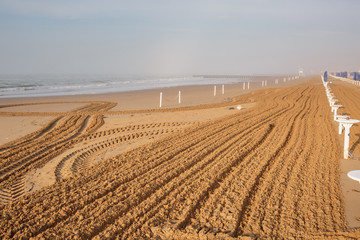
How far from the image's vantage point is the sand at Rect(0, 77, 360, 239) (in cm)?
402

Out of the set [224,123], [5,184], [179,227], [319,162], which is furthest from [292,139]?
[5,184]

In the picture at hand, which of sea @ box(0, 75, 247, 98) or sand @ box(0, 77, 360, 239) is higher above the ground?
sea @ box(0, 75, 247, 98)

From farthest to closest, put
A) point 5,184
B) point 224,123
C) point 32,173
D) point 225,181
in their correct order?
point 224,123, point 32,173, point 5,184, point 225,181

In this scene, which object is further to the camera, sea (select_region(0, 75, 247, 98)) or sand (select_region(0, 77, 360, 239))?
sea (select_region(0, 75, 247, 98))

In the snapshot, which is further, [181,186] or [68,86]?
[68,86]

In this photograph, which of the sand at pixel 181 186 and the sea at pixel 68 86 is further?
the sea at pixel 68 86

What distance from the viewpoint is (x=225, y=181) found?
18.4 ft

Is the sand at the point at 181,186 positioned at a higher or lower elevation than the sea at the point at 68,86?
lower

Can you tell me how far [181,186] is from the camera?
5355 mm

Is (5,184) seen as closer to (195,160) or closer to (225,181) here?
(195,160)

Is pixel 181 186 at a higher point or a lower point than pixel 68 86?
lower

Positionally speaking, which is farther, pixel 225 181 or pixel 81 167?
pixel 81 167

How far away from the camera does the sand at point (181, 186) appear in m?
4.02

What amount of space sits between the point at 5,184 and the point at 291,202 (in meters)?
5.61
